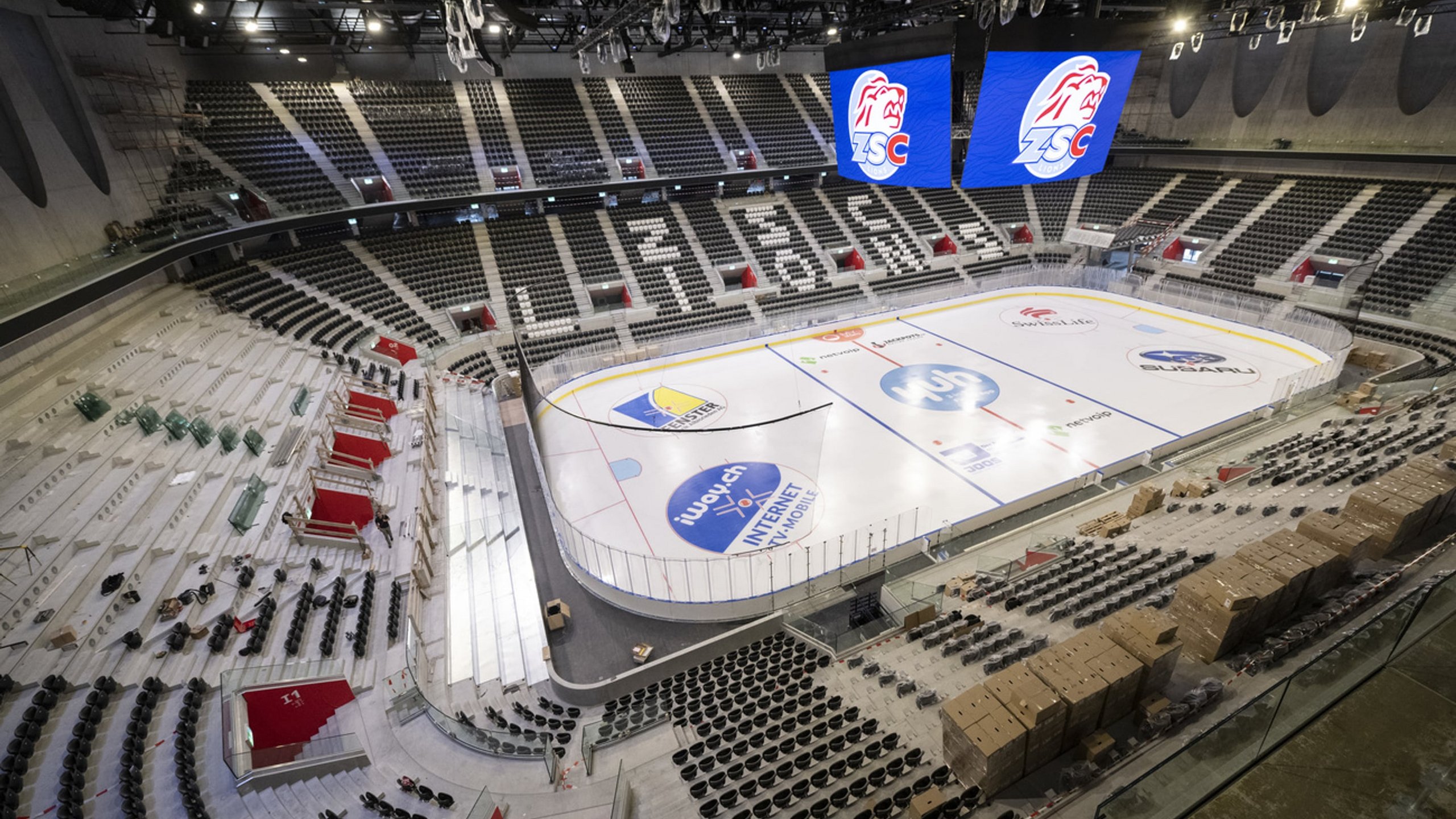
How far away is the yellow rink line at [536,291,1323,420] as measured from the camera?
62.0ft

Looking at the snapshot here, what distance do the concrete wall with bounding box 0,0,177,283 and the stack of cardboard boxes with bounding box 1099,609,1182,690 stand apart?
66.7ft

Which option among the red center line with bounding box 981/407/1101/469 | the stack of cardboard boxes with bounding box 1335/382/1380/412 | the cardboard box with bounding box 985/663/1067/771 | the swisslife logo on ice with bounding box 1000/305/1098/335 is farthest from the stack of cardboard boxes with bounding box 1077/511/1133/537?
the swisslife logo on ice with bounding box 1000/305/1098/335

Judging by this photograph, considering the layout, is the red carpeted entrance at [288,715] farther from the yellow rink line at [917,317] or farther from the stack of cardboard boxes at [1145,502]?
the stack of cardboard boxes at [1145,502]

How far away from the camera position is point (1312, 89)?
24.8 meters

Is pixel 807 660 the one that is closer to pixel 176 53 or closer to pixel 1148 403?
pixel 1148 403

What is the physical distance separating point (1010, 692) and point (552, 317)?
20.7 meters

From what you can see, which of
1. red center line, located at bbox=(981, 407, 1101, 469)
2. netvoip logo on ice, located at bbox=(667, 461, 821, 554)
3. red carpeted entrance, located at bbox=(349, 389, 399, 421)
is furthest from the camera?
red carpeted entrance, located at bbox=(349, 389, 399, 421)

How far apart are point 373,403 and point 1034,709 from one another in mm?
15615

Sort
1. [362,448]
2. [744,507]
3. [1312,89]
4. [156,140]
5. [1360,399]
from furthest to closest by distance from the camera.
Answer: [1312,89] < [156,140] < [1360,399] < [362,448] < [744,507]

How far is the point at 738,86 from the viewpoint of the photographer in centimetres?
3422

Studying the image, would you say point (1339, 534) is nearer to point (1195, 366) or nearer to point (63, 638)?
point (1195, 366)

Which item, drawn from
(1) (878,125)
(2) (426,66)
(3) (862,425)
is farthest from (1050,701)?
(2) (426,66)

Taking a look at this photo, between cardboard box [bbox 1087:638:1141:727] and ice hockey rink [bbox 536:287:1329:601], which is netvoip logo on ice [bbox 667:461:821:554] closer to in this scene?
ice hockey rink [bbox 536:287:1329:601]

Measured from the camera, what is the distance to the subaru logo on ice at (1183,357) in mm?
18125
